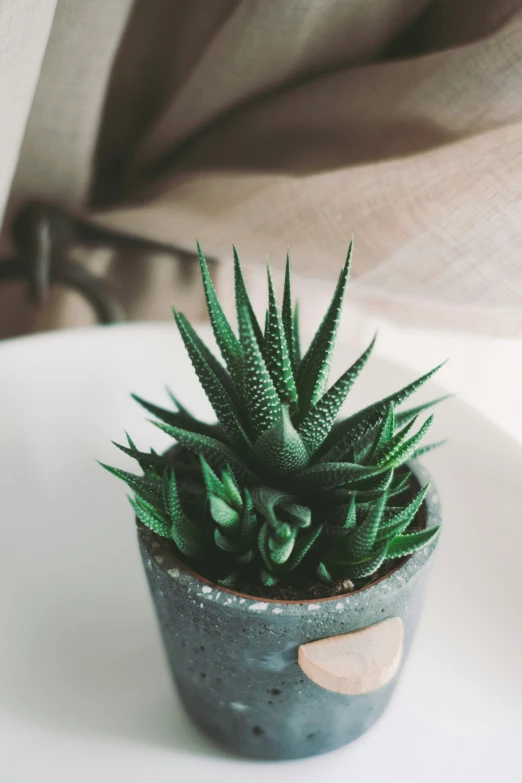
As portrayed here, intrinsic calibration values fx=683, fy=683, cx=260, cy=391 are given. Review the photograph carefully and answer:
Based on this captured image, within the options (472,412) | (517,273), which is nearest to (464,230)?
(517,273)

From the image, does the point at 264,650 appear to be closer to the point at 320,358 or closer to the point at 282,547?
the point at 282,547

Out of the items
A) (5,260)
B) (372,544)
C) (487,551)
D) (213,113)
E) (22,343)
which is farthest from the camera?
(5,260)

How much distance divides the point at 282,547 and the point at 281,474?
0.06 meters

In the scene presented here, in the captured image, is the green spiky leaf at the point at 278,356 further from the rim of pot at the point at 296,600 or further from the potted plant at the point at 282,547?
the rim of pot at the point at 296,600

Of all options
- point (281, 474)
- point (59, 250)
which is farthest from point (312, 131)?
point (281, 474)

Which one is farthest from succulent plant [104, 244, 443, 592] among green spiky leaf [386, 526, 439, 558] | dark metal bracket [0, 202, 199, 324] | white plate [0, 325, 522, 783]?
dark metal bracket [0, 202, 199, 324]

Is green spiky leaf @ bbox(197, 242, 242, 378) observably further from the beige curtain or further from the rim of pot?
the beige curtain

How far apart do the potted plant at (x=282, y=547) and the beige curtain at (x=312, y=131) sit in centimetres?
21

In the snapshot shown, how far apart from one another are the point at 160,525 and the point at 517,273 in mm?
366

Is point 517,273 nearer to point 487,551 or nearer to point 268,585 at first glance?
point 487,551

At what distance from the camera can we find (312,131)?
2.35ft

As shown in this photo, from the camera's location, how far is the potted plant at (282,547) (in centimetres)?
36

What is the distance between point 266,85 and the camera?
714 millimetres

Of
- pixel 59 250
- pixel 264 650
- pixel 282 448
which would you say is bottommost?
pixel 264 650
